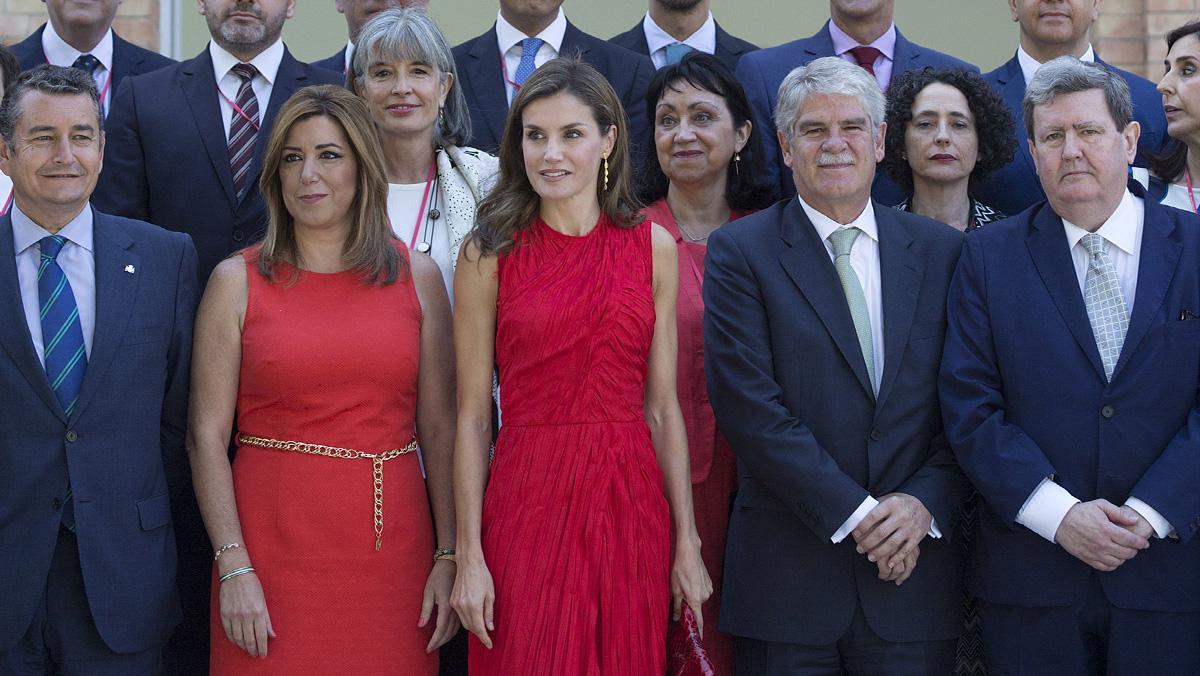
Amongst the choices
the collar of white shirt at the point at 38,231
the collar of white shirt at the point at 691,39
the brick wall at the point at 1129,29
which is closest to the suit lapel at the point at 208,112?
the collar of white shirt at the point at 38,231

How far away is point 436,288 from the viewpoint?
12.4 feet

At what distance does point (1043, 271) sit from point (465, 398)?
4.74 ft

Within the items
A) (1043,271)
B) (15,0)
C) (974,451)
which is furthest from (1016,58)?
(15,0)

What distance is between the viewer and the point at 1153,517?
10.9 feet

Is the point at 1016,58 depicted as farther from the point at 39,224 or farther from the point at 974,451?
the point at 39,224

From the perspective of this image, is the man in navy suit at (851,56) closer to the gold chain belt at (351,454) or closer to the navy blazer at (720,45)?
the navy blazer at (720,45)

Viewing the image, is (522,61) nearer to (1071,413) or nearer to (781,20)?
(1071,413)

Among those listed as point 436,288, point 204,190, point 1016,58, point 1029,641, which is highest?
point 1016,58

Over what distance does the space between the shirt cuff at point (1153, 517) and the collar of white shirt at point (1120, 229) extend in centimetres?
65

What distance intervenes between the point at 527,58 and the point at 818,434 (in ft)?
6.41

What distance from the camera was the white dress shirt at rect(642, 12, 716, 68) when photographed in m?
5.28

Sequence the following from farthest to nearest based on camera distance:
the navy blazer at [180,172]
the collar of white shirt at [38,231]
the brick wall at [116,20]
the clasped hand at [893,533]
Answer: the brick wall at [116,20], the navy blazer at [180,172], the collar of white shirt at [38,231], the clasped hand at [893,533]

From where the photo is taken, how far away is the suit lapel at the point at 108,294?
3443mm

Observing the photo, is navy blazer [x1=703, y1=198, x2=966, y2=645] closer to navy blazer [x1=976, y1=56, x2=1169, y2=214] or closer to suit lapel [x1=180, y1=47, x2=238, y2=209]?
navy blazer [x1=976, y1=56, x2=1169, y2=214]
